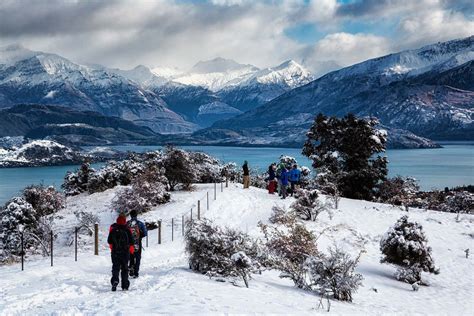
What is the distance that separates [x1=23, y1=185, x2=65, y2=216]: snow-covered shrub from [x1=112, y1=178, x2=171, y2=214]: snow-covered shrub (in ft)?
16.6

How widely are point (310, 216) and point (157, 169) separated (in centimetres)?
1197

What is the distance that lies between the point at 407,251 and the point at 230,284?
9247mm

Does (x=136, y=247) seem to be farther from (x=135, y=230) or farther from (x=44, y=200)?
(x=44, y=200)

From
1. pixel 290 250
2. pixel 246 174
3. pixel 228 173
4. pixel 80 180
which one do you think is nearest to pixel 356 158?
pixel 246 174

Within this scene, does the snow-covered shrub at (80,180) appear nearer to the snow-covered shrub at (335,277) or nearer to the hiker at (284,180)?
the hiker at (284,180)

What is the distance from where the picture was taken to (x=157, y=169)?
106 ft

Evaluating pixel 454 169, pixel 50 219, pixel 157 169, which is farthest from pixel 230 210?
pixel 454 169

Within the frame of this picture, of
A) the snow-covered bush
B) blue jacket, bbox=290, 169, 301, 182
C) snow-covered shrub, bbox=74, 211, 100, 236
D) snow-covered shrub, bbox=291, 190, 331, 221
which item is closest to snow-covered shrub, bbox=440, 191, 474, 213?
blue jacket, bbox=290, 169, 301, 182

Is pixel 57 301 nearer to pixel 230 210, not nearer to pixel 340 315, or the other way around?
pixel 340 315

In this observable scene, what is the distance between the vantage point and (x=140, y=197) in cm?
2819

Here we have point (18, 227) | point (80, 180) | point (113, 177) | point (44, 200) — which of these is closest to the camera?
point (18, 227)

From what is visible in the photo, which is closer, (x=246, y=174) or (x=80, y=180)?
(x=246, y=174)

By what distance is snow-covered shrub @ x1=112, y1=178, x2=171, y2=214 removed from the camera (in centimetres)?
2783

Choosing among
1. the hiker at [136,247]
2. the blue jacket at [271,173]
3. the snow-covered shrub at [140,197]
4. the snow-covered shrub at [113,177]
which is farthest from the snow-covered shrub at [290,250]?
the snow-covered shrub at [113,177]
